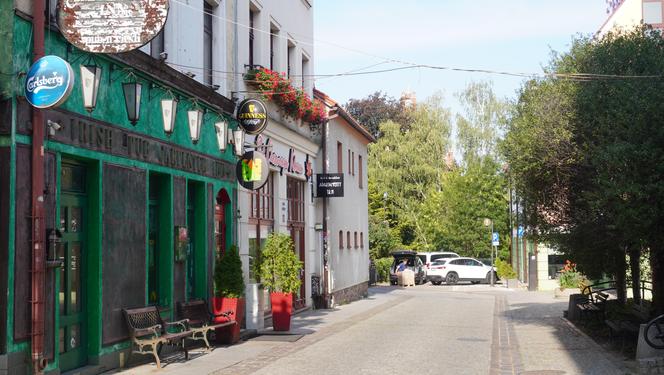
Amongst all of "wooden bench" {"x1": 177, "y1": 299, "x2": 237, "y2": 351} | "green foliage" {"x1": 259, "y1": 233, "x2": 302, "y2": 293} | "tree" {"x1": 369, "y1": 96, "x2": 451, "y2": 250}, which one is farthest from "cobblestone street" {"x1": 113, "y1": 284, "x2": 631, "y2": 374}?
"tree" {"x1": 369, "y1": 96, "x2": 451, "y2": 250}

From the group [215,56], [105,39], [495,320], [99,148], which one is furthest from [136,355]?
[495,320]

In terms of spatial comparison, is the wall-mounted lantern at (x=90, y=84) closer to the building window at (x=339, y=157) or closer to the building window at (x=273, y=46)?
the building window at (x=273, y=46)

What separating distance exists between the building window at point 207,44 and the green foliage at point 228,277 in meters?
3.58

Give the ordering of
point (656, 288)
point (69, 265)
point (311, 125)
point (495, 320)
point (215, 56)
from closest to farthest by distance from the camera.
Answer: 1. point (69, 265)
2. point (656, 288)
3. point (215, 56)
4. point (495, 320)
5. point (311, 125)

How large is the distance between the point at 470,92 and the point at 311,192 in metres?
38.5

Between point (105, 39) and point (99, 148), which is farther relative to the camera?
point (99, 148)

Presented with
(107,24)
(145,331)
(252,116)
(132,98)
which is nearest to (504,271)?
(252,116)

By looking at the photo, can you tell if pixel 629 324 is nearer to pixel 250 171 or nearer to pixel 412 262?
pixel 250 171

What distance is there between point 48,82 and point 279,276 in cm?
893

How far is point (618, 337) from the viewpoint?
15.6 metres

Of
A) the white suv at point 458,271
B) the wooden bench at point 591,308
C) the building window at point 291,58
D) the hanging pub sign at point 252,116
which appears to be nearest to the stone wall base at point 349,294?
the building window at point 291,58

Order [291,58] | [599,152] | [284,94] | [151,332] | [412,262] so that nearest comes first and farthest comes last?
[599,152]
[151,332]
[284,94]
[291,58]
[412,262]

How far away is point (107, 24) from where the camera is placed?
10.2 metres

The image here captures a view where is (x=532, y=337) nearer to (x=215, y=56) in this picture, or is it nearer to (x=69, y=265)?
(x=215, y=56)
